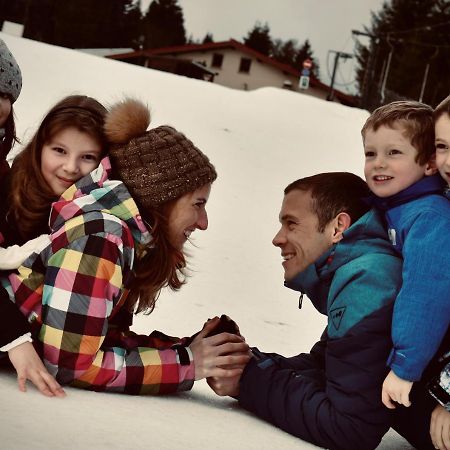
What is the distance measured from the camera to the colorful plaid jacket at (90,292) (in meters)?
2.20

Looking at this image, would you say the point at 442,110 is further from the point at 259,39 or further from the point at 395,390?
the point at 259,39

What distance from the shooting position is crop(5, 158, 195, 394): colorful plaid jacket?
2.20 metres

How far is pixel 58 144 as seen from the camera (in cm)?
267

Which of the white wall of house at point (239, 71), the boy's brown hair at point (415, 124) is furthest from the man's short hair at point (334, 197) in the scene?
the white wall of house at point (239, 71)

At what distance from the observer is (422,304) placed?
2047 mm

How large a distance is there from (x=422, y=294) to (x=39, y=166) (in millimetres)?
1410

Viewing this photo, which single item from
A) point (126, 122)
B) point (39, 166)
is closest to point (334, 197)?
point (126, 122)

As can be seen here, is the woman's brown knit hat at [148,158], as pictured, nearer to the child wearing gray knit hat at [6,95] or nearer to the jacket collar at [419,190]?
the child wearing gray knit hat at [6,95]

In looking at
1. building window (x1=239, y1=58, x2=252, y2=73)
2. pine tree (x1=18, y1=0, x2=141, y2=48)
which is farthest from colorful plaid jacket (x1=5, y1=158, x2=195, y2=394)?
pine tree (x1=18, y1=0, x2=141, y2=48)

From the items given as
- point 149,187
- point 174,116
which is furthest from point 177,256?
point 174,116

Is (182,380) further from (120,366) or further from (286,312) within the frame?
(286,312)

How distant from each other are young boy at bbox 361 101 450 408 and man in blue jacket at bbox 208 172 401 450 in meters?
0.11

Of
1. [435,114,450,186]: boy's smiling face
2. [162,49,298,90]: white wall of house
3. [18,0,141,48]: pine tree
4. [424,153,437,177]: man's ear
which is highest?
[18,0,141,48]: pine tree

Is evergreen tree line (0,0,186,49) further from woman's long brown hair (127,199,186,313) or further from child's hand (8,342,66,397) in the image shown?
child's hand (8,342,66,397)
